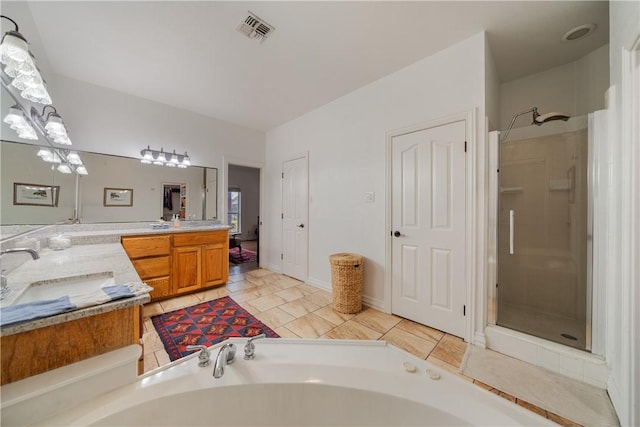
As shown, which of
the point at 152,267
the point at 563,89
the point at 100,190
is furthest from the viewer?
the point at 100,190

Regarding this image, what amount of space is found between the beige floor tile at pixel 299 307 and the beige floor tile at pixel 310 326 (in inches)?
4.2

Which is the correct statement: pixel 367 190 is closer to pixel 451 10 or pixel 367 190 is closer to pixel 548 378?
pixel 451 10

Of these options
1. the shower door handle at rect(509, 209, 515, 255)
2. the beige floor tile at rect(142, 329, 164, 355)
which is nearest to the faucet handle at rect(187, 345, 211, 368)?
the beige floor tile at rect(142, 329, 164, 355)

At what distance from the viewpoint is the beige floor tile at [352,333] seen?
6.25ft

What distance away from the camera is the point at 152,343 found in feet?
5.96

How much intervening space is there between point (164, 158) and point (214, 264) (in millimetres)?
1678

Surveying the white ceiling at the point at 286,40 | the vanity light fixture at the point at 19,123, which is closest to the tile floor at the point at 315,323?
the vanity light fixture at the point at 19,123

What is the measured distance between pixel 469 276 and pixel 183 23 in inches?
123

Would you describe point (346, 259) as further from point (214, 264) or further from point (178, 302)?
point (178, 302)

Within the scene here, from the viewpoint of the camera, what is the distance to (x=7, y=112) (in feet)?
4.47

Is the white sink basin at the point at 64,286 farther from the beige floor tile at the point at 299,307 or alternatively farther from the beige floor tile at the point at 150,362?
the beige floor tile at the point at 299,307

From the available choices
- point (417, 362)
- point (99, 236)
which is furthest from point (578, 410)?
point (99, 236)

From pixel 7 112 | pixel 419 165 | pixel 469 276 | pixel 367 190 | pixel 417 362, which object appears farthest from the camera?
pixel 367 190

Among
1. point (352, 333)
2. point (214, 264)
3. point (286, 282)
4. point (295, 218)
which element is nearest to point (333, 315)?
point (352, 333)
